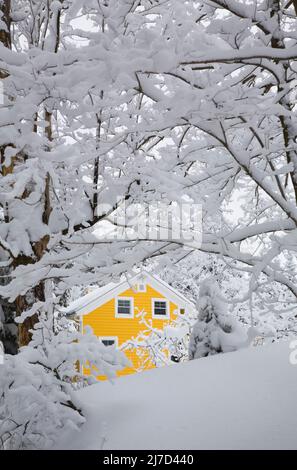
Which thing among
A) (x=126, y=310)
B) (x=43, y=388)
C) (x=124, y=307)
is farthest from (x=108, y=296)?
(x=43, y=388)

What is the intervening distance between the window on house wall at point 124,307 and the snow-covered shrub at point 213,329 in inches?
543

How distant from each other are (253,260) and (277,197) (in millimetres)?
597

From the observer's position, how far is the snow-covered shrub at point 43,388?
3.12m

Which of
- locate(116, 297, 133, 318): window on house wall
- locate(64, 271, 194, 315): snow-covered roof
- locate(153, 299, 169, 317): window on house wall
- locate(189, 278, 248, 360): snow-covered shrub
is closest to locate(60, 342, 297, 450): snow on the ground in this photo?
locate(189, 278, 248, 360): snow-covered shrub

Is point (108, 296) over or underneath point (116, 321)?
over

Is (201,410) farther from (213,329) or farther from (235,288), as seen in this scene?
(235,288)

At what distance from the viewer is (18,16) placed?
5773 mm

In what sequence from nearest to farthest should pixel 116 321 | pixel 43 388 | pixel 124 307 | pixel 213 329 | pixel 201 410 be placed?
pixel 201 410 → pixel 43 388 → pixel 213 329 → pixel 116 321 → pixel 124 307

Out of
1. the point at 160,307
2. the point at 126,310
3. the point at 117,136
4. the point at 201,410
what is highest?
the point at 117,136

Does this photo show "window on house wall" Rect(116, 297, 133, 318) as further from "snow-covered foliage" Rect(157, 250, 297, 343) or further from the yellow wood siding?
"snow-covered foliage" Rect(157, 250, 297, 343)

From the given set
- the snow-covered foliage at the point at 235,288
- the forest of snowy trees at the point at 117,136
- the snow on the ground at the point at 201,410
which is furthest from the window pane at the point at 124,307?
the snow on the ground at the point at 201,410

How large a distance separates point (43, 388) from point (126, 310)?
19110 mm

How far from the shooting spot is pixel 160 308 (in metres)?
22.7
